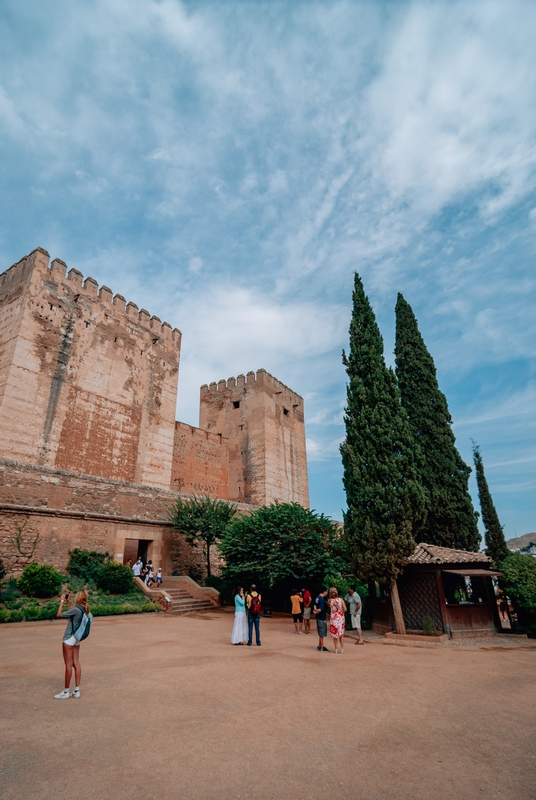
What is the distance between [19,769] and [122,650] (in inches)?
207

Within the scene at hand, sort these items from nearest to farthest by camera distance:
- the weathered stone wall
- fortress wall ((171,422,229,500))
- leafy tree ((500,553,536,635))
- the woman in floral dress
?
1. the woman in floral dress
2. leafy tree ((500,553,536,635))
3. the weathered stone wall
4. fortress wall ((171,422,229,500))

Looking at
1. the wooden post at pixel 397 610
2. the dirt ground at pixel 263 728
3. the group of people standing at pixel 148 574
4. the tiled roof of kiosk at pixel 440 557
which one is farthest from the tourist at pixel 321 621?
the group of people standing at pixel 148 574

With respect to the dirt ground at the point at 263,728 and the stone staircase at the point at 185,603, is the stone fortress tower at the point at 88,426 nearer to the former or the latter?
the stone staircase at the point at 185,603

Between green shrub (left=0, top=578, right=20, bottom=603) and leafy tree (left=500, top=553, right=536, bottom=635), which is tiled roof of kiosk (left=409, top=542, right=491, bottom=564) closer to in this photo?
leafy tree (left=500, top=553, right=536, bottom=635)

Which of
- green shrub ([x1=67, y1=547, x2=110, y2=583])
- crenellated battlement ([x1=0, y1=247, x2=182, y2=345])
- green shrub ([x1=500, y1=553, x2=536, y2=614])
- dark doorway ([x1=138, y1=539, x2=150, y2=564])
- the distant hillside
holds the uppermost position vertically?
crenellated battlement ([x1=0, y1=247, x2=182, y2=345])

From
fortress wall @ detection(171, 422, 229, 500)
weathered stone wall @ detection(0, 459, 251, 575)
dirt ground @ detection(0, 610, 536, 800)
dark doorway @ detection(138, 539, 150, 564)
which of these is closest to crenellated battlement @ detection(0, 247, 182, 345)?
fortress wall @ detection(171, 422, 229, 500)

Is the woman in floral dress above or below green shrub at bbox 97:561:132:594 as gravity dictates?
below

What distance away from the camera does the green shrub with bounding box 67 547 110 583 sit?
14.7 metres

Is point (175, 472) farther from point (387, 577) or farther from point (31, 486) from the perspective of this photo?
point (387, 577)

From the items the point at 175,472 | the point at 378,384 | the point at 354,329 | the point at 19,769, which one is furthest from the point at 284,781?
the point at 175,472

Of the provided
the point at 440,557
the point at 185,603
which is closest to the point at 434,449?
the point at 440,557

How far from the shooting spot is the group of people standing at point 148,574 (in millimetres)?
16500

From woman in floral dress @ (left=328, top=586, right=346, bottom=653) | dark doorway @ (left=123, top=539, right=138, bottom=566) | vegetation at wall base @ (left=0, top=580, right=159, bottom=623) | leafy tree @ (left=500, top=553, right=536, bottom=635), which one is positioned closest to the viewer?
woman in floral dress @ (left=328, top=586, right=346, bottom=653)

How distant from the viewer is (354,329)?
599 inches
